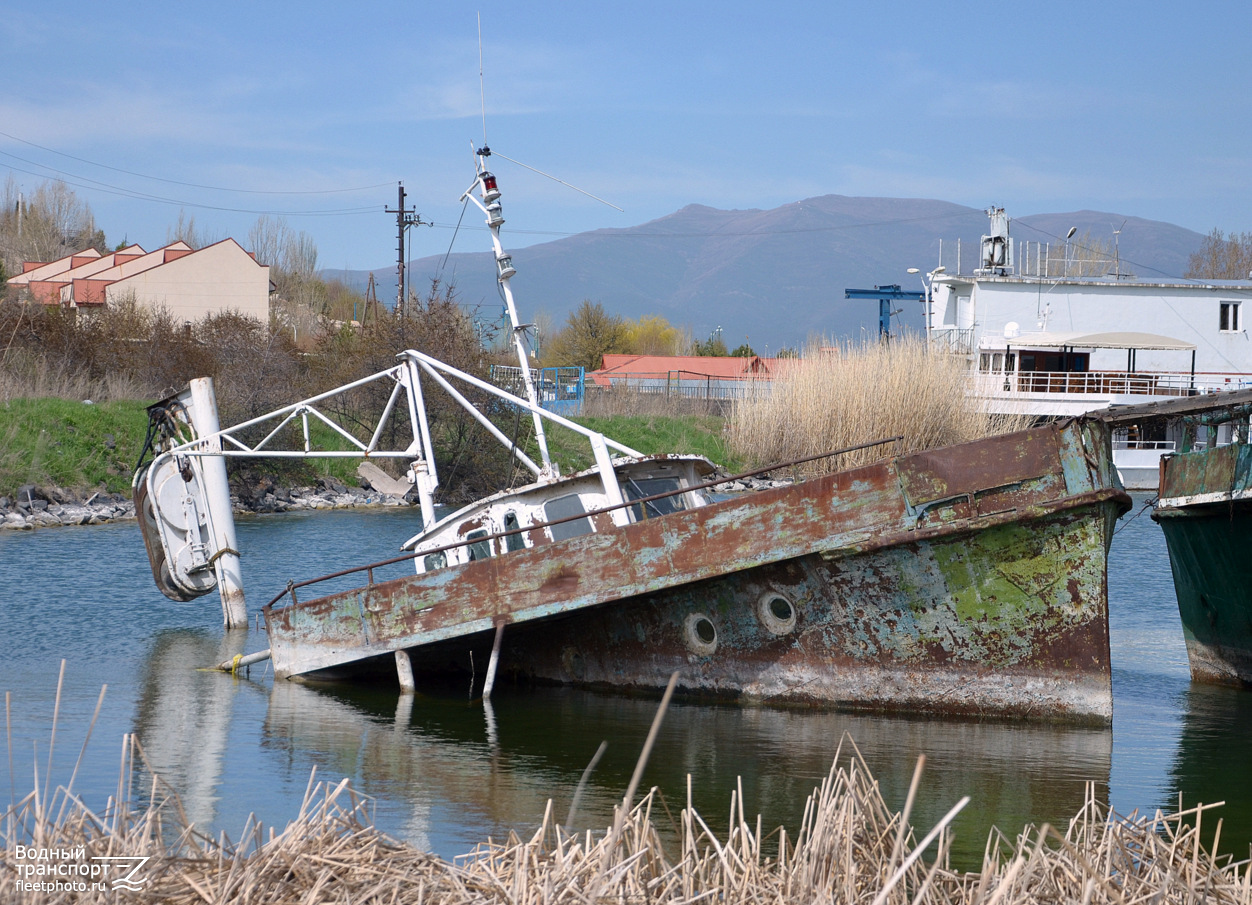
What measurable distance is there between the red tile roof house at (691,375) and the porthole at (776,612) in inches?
770

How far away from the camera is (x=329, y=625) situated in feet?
35.5

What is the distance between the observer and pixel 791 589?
368 inches

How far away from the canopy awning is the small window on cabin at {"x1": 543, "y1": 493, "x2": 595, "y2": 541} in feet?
101

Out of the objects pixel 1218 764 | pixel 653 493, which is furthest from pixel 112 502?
pixel 1218 764

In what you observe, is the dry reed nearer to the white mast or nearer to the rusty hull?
the white mast

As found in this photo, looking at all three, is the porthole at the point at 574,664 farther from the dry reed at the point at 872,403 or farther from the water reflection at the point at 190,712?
the dry reed at the point at 872,403

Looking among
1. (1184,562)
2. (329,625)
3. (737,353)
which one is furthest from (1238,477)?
(737,353)

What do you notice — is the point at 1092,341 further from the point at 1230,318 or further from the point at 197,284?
the point at 197,284

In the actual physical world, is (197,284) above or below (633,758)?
above

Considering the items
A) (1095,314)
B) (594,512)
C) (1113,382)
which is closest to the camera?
(594,512)

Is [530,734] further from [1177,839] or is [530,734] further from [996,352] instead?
[996,352]

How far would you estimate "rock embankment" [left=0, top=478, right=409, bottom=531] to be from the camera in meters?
23.7

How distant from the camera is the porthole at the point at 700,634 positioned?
9836 millimetres

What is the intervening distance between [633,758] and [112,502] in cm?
2119
